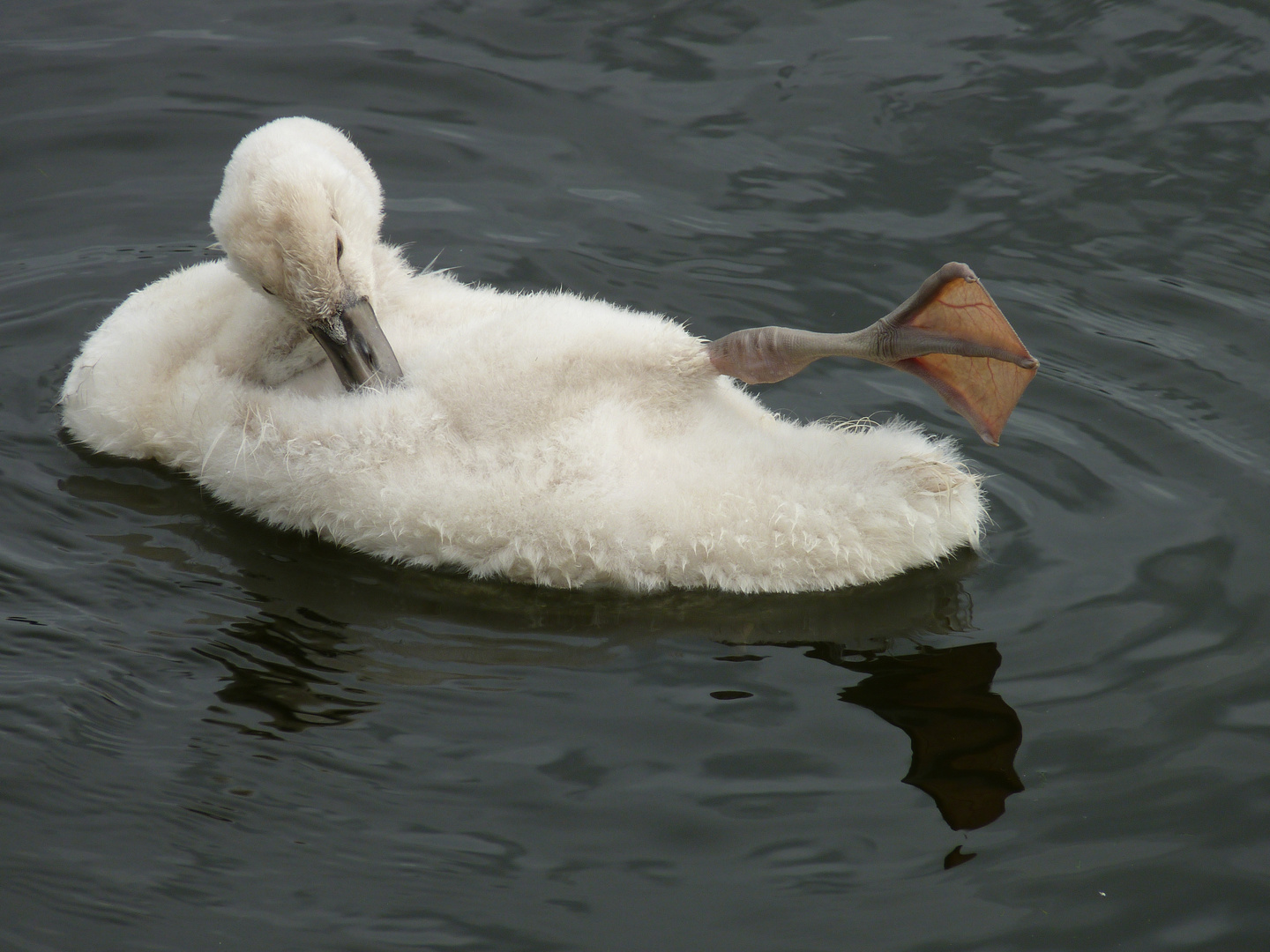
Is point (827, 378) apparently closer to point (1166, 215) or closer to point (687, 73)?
point (1166, 215)

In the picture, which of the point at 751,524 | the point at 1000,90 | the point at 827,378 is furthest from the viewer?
the point at 1000,90

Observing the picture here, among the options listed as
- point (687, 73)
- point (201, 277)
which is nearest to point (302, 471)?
point (201, 277)

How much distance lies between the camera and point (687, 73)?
8.12 metres

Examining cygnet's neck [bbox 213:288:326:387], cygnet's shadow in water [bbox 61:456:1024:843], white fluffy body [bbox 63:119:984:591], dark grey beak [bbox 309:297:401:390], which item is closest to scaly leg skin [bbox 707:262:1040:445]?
white fluffy body [bbox 63:119:984:591]

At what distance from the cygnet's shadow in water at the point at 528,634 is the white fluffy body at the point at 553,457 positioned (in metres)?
0.09

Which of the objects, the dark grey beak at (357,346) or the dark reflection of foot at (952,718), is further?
the dark grey beak at (357,346)

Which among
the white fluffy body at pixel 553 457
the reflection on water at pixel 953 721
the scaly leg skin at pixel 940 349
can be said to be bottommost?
the reflection on water at pixel 953 721

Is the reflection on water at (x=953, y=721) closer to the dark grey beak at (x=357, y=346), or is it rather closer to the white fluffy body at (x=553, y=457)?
the white fluffy body at (x=553, y=457)

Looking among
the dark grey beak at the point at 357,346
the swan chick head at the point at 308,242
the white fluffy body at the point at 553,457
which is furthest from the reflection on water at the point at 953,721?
the swan chick head at the point at 308,242

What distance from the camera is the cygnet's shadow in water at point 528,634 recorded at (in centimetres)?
417

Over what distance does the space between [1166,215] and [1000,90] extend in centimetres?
134

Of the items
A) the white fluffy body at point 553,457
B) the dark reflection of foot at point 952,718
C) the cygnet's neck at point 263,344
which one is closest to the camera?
the dark reflection of foot at point 952,718

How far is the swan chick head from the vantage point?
4754 mm

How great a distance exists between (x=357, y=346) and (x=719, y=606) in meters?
1.52
